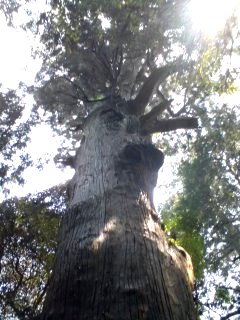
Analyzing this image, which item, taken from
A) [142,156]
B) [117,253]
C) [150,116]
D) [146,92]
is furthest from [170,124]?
[117,253]

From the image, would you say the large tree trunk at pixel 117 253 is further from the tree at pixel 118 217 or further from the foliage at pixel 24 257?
the foliage at pixel 24 257

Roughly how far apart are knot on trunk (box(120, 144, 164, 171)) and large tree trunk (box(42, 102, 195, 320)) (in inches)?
0.5

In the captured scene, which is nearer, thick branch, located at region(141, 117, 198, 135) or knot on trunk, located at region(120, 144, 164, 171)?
knot on trunk, located at region(120, 144, 164, 171)

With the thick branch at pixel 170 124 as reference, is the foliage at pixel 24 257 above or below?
below

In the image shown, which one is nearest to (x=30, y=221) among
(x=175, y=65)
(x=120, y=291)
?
(x=175, y=65)

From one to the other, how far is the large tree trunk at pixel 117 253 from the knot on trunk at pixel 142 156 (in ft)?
0.05

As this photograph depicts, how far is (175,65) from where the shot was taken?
29.6 feet

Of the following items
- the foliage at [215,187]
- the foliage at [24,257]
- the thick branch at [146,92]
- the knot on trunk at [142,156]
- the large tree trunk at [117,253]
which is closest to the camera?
the large tree trunk at [117,253]

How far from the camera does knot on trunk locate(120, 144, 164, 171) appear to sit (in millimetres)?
5215

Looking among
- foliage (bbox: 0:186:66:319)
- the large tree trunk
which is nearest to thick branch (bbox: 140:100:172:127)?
the large tree trunk

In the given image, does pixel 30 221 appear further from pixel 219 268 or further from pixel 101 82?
pixel 219 268

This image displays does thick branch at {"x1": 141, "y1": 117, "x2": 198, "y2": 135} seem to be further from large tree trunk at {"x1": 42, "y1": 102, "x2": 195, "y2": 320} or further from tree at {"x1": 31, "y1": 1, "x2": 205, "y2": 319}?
large tree trunk at {"x1": 42, "y1": 102, "x2": 195, "y2": 320}

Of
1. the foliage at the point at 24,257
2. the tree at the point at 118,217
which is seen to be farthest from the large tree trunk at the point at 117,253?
the foliage at the point at 24,257

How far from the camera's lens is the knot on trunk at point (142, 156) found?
5.21 m
